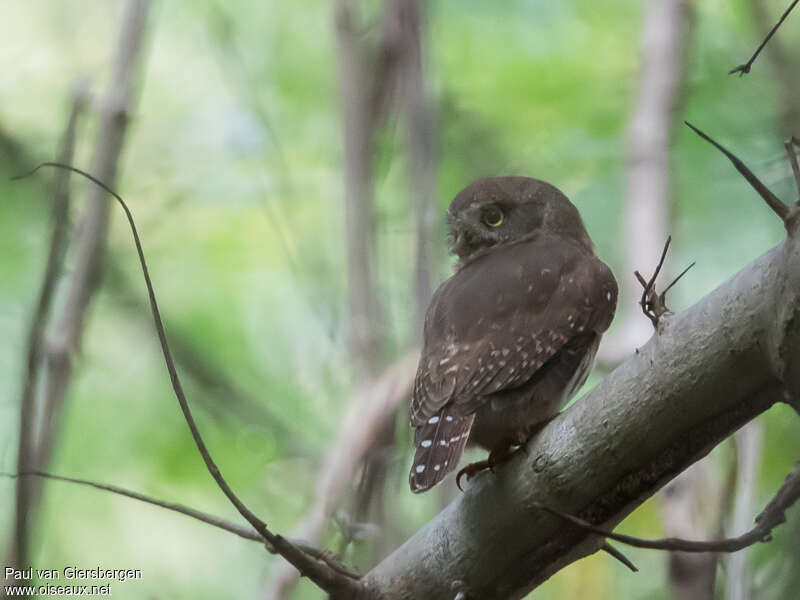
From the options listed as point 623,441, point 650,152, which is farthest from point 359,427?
point 623,441

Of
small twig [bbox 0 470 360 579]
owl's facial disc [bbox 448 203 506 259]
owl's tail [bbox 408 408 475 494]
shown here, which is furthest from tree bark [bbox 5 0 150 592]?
owl's facial disc [bbox 448 203 506 259]

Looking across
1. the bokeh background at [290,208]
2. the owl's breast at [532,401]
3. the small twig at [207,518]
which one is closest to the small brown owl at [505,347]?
the owl's breast at [532,401]

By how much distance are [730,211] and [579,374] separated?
2.54 metres

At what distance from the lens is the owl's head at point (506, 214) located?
3605mm

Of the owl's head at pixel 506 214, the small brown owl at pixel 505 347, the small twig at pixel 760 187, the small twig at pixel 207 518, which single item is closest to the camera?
the small twig at pixel 760 187

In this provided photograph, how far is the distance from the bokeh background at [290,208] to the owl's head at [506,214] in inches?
4.6

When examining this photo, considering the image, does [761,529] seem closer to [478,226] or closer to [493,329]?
[493,329]

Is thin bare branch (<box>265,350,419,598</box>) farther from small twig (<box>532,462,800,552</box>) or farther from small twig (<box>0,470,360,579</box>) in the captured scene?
small twig (<box>532,462,800,552</box>)

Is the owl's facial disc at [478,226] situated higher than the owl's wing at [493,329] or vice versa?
the owl's facial disc at [478,226]

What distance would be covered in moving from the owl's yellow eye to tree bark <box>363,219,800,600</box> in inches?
59.2

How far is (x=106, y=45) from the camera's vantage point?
5.86m

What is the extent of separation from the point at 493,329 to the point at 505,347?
0.37 ft

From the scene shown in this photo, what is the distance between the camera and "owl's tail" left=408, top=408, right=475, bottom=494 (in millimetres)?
2439

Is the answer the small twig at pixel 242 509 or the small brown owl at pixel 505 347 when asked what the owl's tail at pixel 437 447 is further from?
the small twig at pixel 242 509
